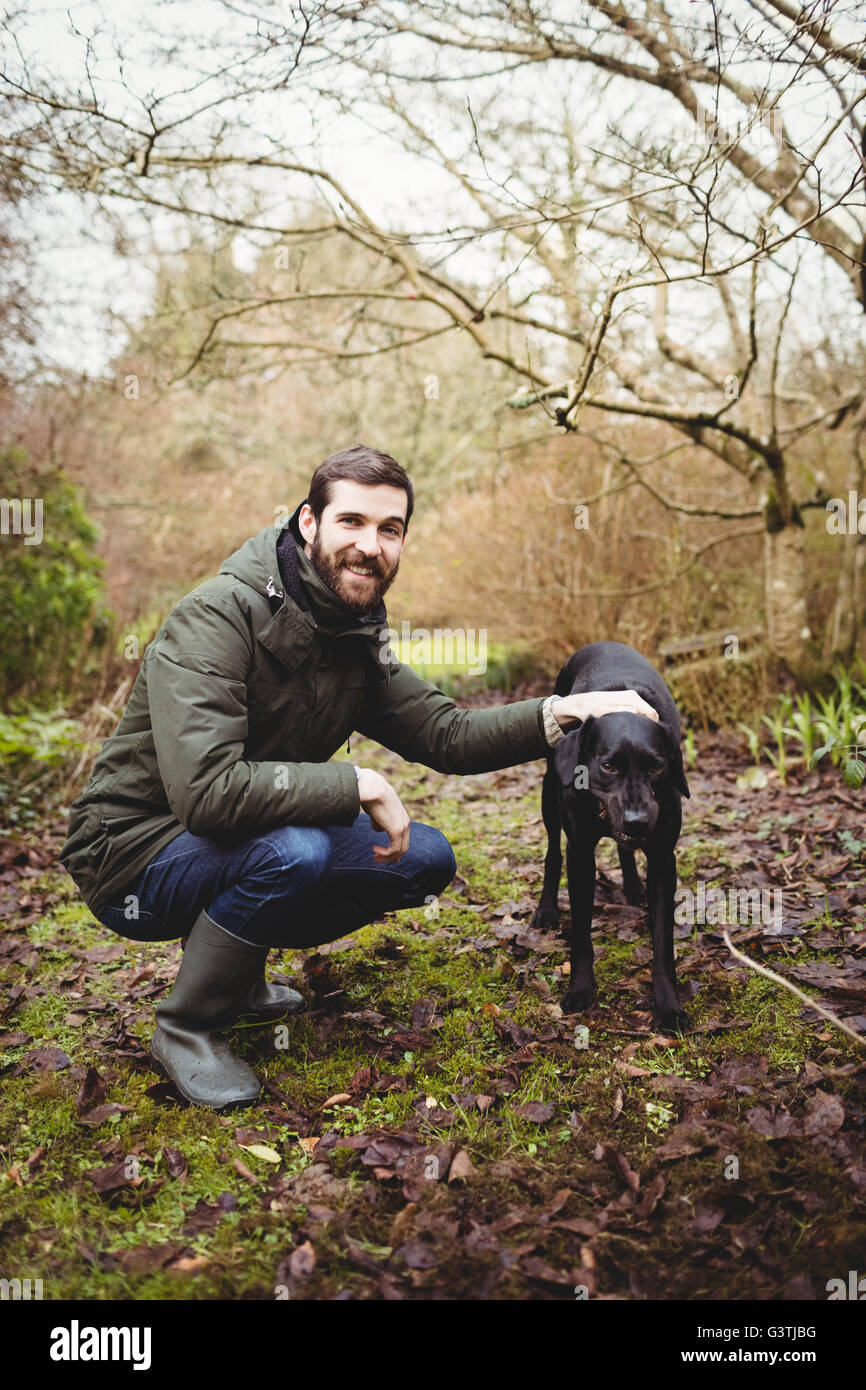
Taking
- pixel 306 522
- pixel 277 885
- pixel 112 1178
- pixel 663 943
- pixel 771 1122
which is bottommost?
pixel 112 1178

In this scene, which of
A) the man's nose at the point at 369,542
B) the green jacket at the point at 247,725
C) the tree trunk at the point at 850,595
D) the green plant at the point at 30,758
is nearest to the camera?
the green jacket at the point at 247,725

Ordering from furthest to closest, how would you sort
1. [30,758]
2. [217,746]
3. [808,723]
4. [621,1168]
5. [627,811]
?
[30,758]
[808,723]
[627,811]
[217,746]
[621,1168]

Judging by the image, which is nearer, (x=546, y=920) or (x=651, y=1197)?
(x=651, y=1197)

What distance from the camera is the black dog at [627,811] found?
264 centimetres

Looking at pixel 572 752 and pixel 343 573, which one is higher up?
pixel 343 573

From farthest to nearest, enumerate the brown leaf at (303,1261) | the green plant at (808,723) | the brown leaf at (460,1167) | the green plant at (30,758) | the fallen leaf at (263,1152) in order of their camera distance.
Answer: the green plant at (30,758), the green plant at (808,723), the fallen leaf at (263,1152), the brown leaf at (460,1167), the brown leaf at (303,1261)

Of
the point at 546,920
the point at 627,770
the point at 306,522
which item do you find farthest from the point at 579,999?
the point at 306,522

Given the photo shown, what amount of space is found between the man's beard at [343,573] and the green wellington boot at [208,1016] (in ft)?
3.36

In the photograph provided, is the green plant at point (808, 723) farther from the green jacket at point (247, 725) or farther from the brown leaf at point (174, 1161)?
the brown leaf at point (174, 1161)

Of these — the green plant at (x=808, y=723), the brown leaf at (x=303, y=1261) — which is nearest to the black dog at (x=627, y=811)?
the brown leaf at (x=303, y=1261)

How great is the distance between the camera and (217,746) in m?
2.36

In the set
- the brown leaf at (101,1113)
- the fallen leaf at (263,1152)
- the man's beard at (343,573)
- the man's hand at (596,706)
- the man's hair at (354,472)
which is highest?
the man's hair at (354,472)

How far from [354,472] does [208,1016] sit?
1.67 meters

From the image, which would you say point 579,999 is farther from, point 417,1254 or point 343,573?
point 343,573
